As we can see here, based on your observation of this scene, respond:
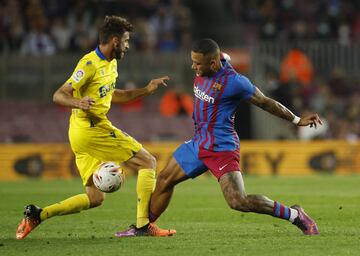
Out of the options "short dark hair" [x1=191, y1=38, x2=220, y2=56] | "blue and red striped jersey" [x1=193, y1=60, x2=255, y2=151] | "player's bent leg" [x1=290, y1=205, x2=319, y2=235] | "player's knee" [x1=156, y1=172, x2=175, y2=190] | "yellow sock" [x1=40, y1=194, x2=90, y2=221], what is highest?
"short dark hair" [x1=191, y1=38, x2=220, y2=56]

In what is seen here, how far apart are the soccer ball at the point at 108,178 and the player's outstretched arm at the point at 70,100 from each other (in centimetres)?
87

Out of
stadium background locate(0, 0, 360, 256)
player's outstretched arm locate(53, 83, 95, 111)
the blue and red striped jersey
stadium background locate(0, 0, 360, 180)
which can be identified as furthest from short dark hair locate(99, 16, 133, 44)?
stadium background locate(0, 0, 360, 180)

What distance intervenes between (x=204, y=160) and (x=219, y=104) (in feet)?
1.93

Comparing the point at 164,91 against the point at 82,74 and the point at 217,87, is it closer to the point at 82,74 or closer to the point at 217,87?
the point at 82,74

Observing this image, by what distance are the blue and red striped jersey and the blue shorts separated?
0.06 meters

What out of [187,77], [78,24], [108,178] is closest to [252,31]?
[187,77]

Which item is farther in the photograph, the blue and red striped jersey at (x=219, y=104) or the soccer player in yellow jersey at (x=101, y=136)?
the soccer player in yellow jersey at (x=101, y=136)

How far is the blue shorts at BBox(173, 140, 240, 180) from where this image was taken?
32.3ft

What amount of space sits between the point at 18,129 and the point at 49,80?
1.33 m

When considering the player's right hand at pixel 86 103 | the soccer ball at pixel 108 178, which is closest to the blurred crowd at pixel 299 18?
the soccer ball at pixel 108 178

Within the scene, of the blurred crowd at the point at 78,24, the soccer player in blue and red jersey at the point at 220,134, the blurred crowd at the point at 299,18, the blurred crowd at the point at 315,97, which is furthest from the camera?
the blurred crowd at the point at 299,18

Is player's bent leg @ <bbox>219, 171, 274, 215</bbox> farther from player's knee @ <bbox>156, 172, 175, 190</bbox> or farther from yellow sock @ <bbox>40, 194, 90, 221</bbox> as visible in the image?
yellow sock @ <bbox>40, 194, 90, 221</bbox>

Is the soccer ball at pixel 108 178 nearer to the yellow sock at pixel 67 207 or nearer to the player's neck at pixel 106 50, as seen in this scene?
the yellow sock at pixel 67 207

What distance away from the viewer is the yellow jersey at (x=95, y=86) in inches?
406
